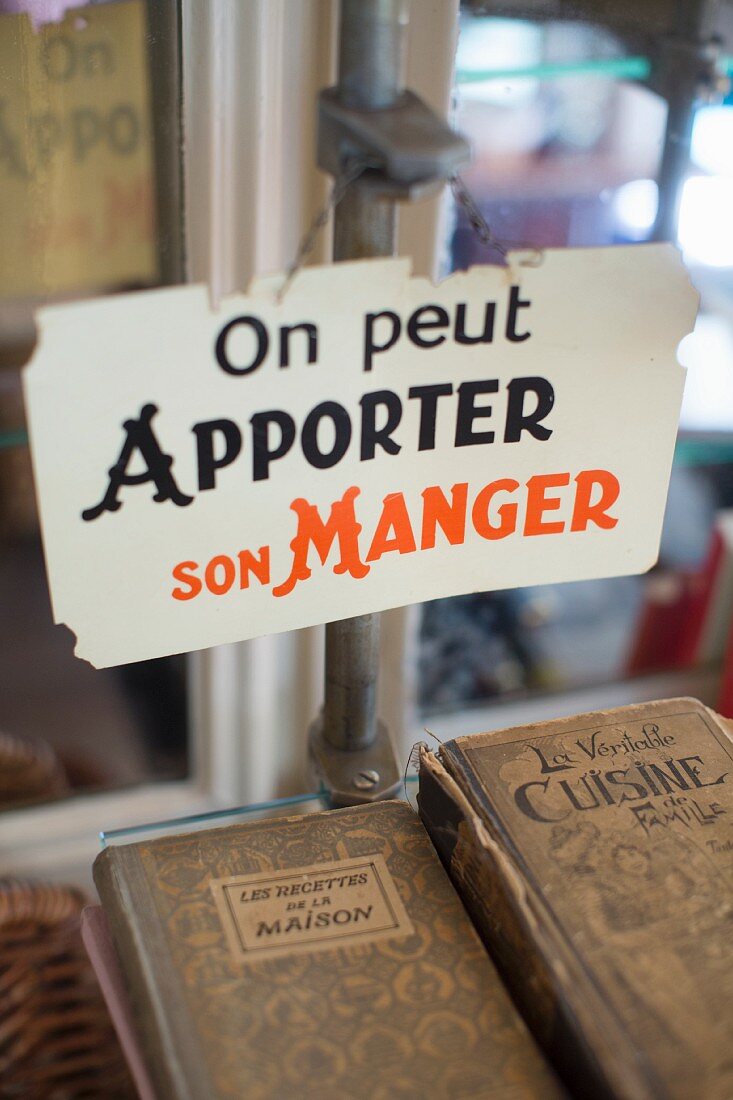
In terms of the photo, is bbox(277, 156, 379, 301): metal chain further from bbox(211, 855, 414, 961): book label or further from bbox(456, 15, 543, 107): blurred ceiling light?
bbox(456, 15, 543, 107): blurred ceiling light

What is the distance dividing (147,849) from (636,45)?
2.33 feet

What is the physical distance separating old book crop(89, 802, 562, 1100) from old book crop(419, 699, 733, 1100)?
0.02 m

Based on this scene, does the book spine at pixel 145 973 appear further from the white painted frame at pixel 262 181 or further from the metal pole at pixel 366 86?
the white painted frame at pixel 262 181

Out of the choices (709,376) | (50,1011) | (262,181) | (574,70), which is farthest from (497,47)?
(50,1011)

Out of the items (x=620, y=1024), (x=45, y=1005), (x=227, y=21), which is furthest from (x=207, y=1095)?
(x=227, y=21)

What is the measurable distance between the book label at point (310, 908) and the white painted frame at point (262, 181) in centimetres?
37

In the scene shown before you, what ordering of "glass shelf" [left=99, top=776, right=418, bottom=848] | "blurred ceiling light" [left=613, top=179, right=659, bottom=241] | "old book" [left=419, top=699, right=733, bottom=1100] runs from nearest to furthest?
"old book" [left=419, top=699, right=733, bottom=1100] < "glass shelf" [left=99, top=776, right=418, bottom=848] < "blurred ceiling light" [left=613, top=179, right=659, bottom=241]

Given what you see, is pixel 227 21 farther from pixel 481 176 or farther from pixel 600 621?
pixel 600 621

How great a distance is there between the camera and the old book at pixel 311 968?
406mm

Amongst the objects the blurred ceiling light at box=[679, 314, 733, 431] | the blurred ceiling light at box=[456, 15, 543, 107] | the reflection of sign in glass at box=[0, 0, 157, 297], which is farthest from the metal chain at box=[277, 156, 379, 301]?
the blurred ceiling light at box=[679, 314, 733, 431]

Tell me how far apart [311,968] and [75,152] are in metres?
0.56

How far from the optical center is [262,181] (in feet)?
2.25

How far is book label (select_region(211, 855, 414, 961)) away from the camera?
45 centimetres

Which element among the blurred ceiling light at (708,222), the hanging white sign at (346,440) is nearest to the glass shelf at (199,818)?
the hanging white sign at (346,440)
